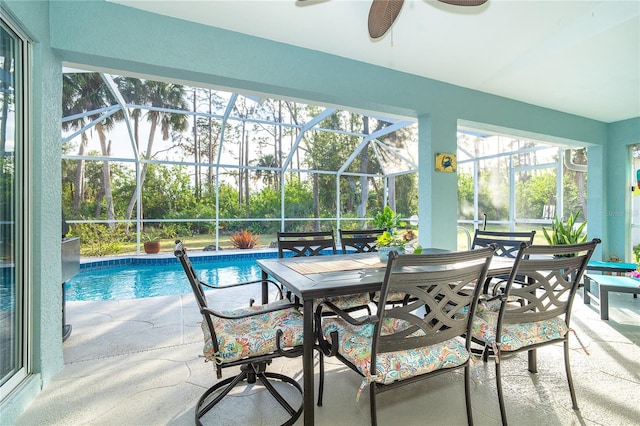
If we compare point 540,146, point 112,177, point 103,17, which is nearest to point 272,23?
point 103,17

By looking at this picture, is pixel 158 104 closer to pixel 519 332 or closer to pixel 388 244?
pixel 388 244

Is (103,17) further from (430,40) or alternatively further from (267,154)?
(267,154)

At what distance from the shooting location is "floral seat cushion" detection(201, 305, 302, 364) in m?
1.58

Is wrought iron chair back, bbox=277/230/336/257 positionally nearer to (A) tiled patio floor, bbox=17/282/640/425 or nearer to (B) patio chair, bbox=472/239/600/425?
(A) tiled patio floor, bbox=17/282/640/425

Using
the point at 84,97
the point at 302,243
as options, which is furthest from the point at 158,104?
the point at 302,243

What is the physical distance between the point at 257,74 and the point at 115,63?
1.08 m

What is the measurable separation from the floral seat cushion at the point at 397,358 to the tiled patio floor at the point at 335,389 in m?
0.40

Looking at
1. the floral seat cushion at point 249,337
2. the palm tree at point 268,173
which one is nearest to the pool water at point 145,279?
the palm tree at point 268,173

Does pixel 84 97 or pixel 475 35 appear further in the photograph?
pixel 84 97

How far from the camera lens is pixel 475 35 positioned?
2.78 meters

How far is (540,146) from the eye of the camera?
6316 millimetres

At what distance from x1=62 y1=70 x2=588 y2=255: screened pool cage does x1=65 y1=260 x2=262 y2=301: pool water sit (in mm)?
1047

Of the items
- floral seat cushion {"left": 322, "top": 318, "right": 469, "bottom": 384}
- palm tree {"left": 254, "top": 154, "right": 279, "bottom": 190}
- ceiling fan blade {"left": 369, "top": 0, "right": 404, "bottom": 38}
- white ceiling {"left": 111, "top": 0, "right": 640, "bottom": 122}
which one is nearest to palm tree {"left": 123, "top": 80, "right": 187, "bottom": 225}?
palm tree {"left": 254, "top": 154, "right": 279, "bottom": 190}

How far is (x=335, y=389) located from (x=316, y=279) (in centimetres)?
76
